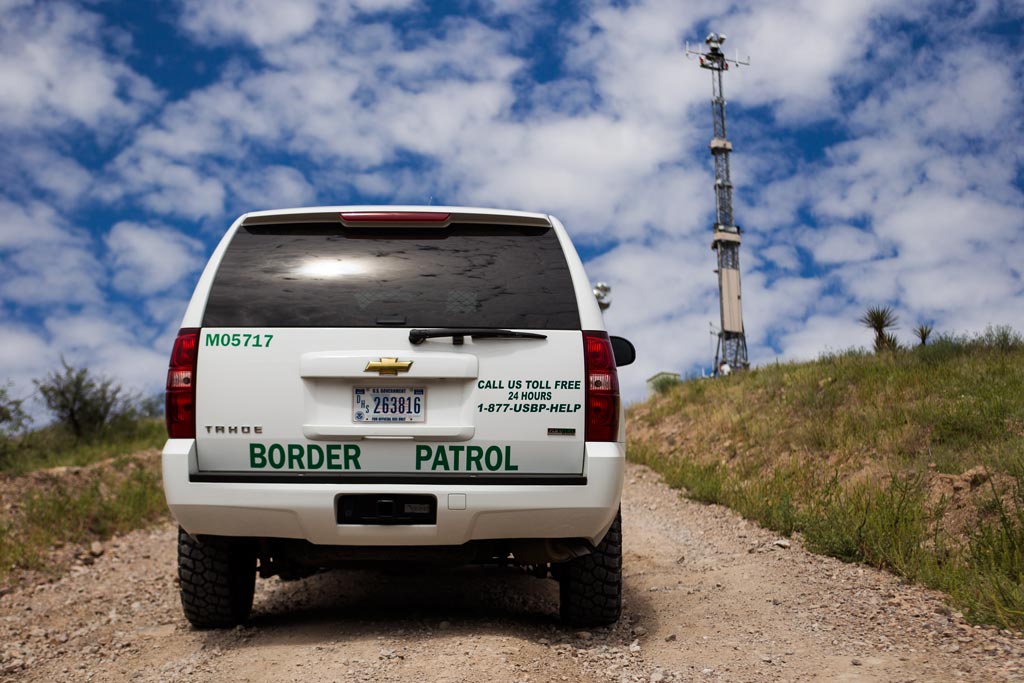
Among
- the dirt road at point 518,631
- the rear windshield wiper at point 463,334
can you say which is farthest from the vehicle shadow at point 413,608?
the rear windshield wiper at point 463,334

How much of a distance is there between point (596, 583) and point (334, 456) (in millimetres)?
1633

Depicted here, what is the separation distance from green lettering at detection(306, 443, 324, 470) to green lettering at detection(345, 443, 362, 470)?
0.12 meters

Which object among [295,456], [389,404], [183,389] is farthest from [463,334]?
[183,389]

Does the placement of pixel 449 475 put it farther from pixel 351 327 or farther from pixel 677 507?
pixel 677 507

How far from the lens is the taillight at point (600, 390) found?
4211 millimetres

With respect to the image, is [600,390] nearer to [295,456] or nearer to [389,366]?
[389,366]

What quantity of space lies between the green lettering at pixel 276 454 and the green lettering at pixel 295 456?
3cm

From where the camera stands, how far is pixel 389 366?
4.09 meters

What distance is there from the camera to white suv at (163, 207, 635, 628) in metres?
4.15

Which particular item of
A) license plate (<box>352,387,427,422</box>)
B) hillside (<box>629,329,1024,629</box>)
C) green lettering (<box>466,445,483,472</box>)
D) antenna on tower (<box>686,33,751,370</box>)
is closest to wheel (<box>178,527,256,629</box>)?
license plate (<box>352,387,427,422</box>)

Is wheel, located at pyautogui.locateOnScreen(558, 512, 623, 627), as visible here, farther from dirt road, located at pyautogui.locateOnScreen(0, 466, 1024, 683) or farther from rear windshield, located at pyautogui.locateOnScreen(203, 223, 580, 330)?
rear windshield, located at pyautogui.locateOnScreen(203, 223, 580, 330)

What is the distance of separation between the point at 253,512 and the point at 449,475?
0.98m

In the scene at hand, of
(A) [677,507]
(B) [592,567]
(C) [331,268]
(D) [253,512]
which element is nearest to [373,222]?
(C) [331,268]

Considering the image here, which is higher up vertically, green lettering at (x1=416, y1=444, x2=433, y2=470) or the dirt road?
green lettering at (x1=416, y1=444, x2=433, y2=470)
